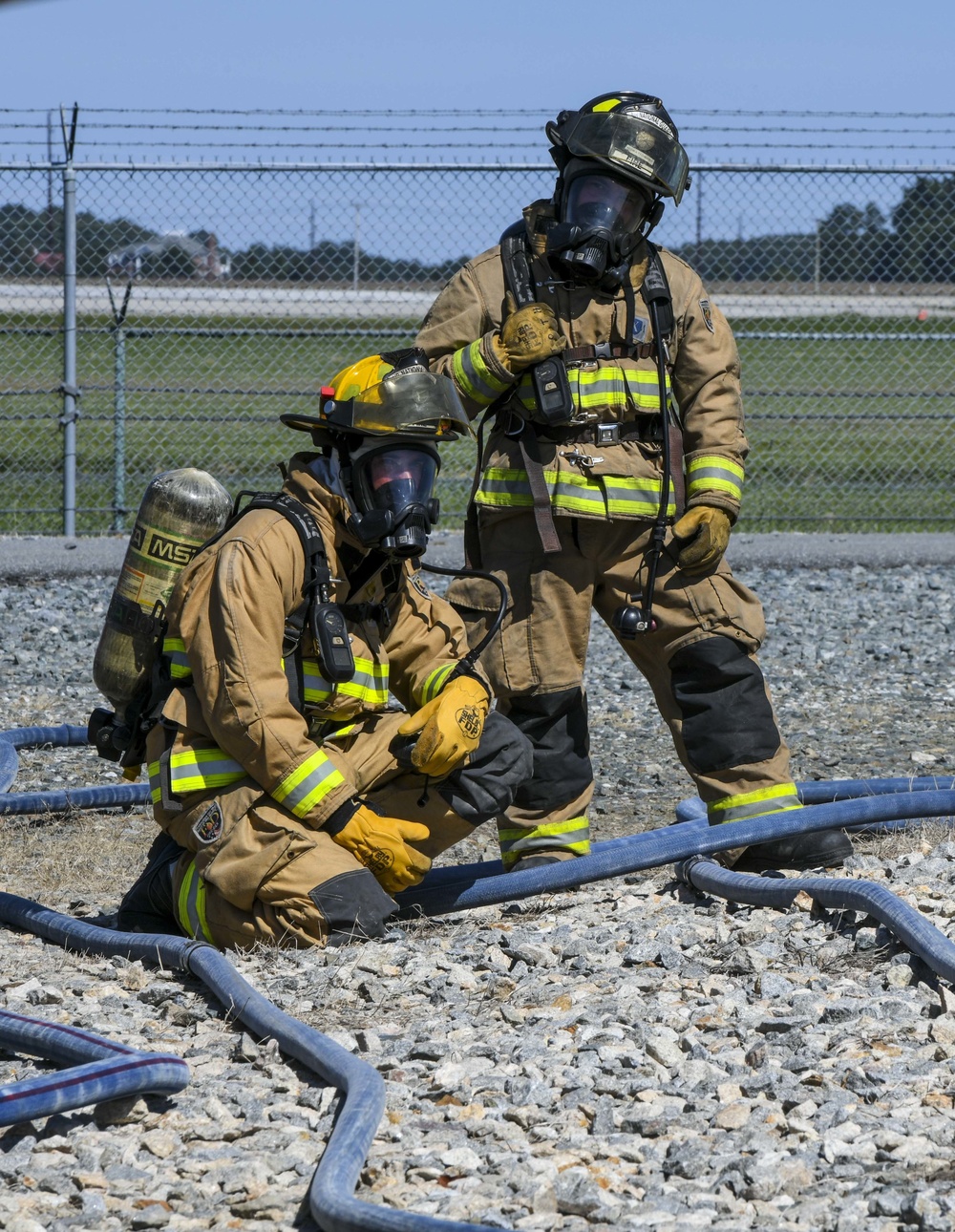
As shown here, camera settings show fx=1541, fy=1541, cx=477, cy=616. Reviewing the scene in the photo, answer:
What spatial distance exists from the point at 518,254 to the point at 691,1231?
284 cm

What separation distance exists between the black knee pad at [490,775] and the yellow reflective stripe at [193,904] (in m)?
0.68

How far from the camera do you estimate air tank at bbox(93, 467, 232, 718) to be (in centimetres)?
396

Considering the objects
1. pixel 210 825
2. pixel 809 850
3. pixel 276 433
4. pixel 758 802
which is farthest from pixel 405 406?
pixel 276 433

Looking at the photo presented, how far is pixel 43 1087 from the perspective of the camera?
2711 millimetres

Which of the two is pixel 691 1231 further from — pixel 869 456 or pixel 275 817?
pixel 869 456

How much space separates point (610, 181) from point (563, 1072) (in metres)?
2.51

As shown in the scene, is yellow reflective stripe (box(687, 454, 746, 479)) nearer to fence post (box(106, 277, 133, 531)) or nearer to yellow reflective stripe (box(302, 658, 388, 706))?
yellow reflective stripe (box(302, 658, 388, 706))

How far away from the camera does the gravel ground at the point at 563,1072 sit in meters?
2.54

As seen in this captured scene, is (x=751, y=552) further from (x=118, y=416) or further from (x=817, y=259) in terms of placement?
(x=118, y=416)

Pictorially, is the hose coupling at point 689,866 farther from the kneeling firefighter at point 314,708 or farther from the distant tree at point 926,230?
the distant tree at point 926,230

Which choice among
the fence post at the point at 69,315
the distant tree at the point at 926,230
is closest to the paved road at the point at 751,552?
the fence post at the point at 69,315

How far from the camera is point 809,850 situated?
4.32 meters

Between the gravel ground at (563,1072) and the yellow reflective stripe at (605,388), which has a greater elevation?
the yellow reflective stripe at (605,388)

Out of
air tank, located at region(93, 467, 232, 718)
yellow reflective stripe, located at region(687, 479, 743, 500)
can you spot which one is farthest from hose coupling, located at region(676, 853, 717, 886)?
air tank, located at region(93, 467, 232, 718)
